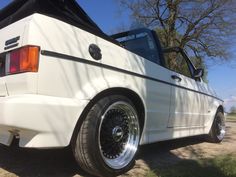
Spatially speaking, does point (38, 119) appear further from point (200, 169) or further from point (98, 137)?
point (200, 169)

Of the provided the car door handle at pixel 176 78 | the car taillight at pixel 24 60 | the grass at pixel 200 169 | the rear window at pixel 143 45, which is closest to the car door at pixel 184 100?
the car door handle at pixel 176 78

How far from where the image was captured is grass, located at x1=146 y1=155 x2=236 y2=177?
3.89m

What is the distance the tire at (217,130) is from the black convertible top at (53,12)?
3.98m

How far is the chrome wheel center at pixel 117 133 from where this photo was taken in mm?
3822

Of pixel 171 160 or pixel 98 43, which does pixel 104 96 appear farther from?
pixel 171 160

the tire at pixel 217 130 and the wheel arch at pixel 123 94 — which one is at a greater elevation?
the wheel arch at pixel 123 94

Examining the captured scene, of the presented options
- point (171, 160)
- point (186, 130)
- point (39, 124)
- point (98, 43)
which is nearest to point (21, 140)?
point (39, 124)

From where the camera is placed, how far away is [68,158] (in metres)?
4.52

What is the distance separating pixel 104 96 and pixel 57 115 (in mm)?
679

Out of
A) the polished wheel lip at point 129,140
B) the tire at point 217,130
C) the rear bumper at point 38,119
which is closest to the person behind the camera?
the rear bumper at point 38,119

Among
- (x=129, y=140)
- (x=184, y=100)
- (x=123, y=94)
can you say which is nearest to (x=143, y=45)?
(x=184, y=100)

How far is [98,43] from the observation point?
3602mm

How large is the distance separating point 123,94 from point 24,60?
4.21 ft

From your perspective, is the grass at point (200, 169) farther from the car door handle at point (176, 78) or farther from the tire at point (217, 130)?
the tire at point (217, 130)
